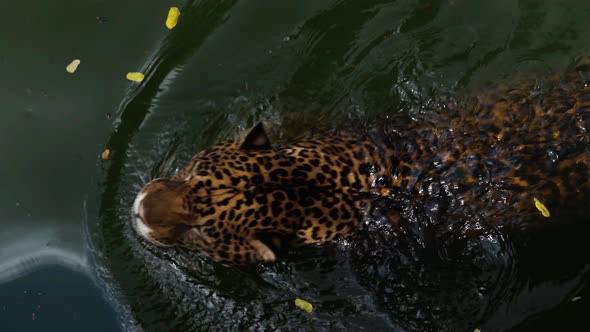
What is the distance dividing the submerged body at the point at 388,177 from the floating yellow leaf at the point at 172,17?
2003 millimetres

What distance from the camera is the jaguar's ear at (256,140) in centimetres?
521

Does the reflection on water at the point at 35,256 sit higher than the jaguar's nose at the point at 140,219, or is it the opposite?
the jaguar's nose at the point at 140,219

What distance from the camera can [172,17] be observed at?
6.98m

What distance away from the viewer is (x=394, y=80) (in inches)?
264

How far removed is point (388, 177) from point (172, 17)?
291 centimetres

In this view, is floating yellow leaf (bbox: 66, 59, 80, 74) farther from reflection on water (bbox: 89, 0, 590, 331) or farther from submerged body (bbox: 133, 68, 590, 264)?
submerged body (bbox: 133, 68, 590, 264)

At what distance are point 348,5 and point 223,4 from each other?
4.17 ft

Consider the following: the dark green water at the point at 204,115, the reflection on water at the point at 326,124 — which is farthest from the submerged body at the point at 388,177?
the dark green water at the point at 204,115

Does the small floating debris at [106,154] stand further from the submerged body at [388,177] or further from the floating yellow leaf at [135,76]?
the submerged body at [388,177]

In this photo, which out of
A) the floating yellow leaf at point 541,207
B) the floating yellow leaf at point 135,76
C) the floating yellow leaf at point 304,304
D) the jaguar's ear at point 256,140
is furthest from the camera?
the floating yellow leaf at point 135,76

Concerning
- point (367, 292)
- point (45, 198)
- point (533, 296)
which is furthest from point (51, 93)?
point (533, 296)

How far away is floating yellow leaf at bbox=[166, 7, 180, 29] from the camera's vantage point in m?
6.98

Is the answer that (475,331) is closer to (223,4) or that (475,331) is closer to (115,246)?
(115,246)

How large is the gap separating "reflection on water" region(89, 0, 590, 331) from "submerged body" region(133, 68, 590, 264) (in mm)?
522
